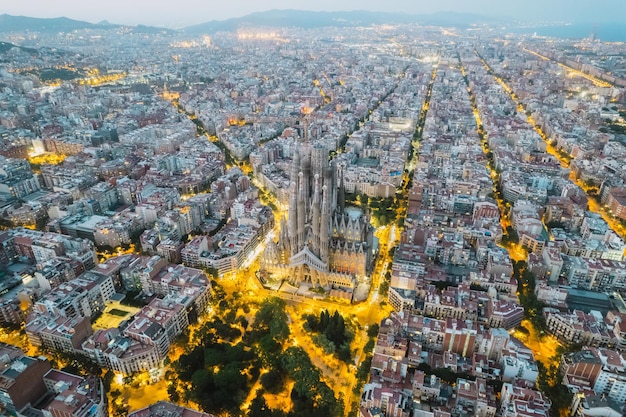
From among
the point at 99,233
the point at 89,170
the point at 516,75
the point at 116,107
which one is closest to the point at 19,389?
the point at 99,233

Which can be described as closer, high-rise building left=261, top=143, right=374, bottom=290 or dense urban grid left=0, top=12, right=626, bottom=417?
dense urban grid left=0, top=12, right=626, bottom=417

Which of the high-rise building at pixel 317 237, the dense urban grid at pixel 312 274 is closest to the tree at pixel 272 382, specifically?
the dense urban grid at pixel 312 274

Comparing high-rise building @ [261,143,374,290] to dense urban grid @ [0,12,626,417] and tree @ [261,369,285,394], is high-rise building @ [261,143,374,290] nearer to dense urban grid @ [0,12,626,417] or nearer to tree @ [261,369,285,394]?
dense urban grid @ [0,12,626,417]

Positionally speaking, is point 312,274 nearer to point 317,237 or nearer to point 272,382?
point 317,237

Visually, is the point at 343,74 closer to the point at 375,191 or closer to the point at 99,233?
the point at 375,191

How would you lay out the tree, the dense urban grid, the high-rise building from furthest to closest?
the high-rise building < the tree < the dense urban grid

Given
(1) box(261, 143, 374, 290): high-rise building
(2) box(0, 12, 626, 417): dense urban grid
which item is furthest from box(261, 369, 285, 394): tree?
(1) box(261, 143, 374, 290): high-rise building

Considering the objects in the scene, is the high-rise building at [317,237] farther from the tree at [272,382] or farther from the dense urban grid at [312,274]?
the tree at [272,382]
